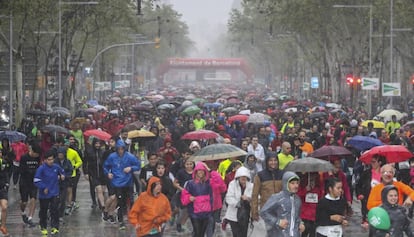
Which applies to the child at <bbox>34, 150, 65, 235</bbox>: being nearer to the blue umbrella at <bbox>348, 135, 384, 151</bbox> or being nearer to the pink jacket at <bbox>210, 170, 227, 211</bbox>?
the pink jacket at <bbox>210, 170, 227, 211</bbox>

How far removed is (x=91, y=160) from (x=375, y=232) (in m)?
10.6

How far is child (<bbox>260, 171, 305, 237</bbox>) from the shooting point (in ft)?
42.1

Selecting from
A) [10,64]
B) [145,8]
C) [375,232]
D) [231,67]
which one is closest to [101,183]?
[375,232]

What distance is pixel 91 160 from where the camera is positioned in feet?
71.5

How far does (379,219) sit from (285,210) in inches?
58.2

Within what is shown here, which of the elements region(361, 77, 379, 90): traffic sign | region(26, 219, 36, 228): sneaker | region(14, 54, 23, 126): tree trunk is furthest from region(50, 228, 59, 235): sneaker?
region(361, 77, 379, 90): traffic sign

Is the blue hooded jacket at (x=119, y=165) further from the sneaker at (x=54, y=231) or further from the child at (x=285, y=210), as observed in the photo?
the child at (x=285, y=210)

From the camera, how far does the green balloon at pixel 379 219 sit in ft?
38.3

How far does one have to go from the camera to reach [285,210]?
12906 millimetres

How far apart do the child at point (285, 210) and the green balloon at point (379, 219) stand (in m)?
1.31

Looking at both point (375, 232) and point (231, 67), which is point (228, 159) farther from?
point (231, 67)

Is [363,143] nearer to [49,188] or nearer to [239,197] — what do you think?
[49,188]

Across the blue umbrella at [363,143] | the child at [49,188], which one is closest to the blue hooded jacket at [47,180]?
the child at [49,188]

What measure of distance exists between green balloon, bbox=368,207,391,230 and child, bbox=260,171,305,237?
4.28ft
